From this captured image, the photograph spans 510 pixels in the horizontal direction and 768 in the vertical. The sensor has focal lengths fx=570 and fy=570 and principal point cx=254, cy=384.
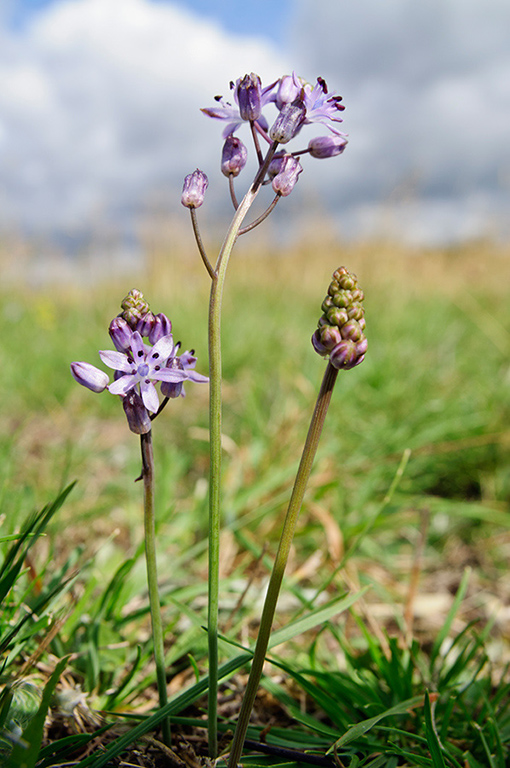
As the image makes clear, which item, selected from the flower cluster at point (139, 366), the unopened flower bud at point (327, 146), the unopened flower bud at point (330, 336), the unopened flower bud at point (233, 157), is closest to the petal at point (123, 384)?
the flower cluster at point (139, 366)

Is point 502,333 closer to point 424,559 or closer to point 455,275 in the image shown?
point 424,559

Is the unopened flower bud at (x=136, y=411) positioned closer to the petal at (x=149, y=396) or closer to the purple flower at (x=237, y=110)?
the petal at (x=149, y=396)

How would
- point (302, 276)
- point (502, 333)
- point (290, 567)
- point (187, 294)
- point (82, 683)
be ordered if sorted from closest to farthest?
point (82, 683), point (290, 567), point (502, 333), point (187, 294), point (302, 276)

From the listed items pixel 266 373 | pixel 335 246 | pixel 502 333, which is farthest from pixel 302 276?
pixel 266 373

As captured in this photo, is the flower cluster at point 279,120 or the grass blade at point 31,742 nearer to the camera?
the grass blade at point 31,742

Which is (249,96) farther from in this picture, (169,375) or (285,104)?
(169,375)


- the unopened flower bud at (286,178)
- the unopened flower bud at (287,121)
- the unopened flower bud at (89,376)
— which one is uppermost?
the unopened flower bud at (287,121)

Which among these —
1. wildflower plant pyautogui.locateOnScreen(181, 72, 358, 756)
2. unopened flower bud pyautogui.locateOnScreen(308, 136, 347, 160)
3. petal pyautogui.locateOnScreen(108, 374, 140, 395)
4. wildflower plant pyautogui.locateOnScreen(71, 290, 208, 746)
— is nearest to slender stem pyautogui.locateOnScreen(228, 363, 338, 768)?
wildflower plant pyautogui.locateOnScreen(181, 72, 358, 756)
